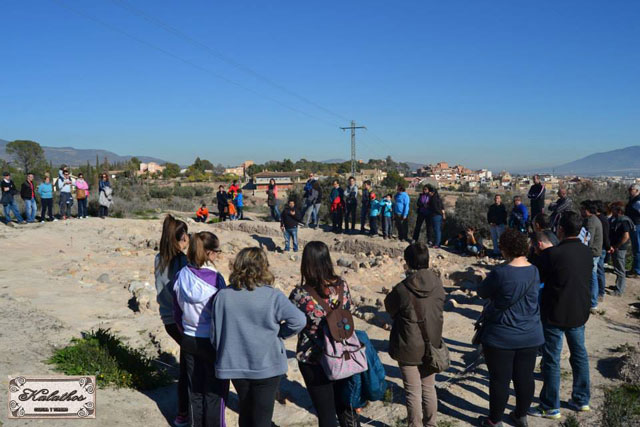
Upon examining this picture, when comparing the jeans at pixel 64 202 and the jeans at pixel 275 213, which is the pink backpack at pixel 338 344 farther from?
the jeans at pixel 64 202

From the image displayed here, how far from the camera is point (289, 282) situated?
389 inches

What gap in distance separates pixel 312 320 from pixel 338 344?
252 millimetres

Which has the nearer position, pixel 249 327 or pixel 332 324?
pixel 249 327

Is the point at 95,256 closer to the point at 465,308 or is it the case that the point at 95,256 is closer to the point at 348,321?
the point at 465,308

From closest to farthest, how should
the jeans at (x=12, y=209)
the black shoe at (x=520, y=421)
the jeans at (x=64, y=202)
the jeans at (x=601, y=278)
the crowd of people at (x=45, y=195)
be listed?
the black shoe at (x=520, y=421) → the jeans at (x=601, y=278) → the crowd of people at (x=45, y=195) → the jeans at (x=12, y=209) → the jeans at (x=64, y=202)

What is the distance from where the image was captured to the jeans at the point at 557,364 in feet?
12.9

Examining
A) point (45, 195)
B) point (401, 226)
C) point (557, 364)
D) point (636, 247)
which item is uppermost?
point (45, 195)

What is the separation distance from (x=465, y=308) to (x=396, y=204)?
526 centimetres

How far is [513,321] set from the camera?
3438mm

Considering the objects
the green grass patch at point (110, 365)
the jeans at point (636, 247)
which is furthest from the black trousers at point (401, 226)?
the green grass patch at point (110, 365)

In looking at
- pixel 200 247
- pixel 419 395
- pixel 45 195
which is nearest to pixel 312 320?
pixel 200 247

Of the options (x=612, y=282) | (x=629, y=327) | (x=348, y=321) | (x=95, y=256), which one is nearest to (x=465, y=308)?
(x=629, y=327)

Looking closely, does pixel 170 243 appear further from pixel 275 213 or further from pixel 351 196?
pixel 275 213

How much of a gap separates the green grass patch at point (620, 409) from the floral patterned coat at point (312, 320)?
241cm
